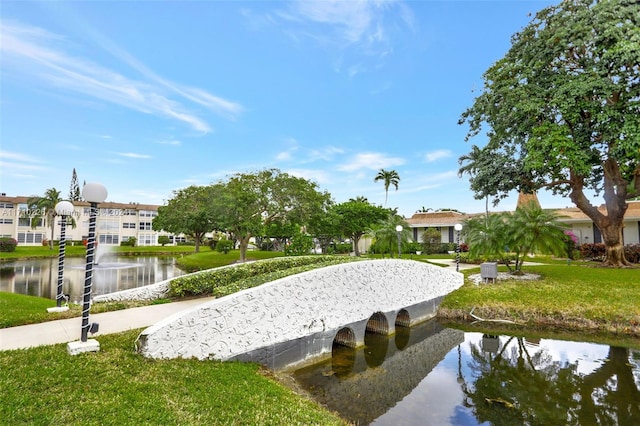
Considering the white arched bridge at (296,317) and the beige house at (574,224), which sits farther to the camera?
the beige house at (574,224)

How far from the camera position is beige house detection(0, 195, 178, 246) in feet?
169

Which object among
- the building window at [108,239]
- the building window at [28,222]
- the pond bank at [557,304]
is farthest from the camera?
the building window at [108,239]

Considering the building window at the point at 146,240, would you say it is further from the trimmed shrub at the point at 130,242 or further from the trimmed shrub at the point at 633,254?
the trimmed shrub at the point at 633,254

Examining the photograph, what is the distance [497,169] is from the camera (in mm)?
18969

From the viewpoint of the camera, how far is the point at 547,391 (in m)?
7.82

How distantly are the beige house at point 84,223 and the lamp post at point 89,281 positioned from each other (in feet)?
174

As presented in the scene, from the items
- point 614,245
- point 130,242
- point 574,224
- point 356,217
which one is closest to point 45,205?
point 130,242

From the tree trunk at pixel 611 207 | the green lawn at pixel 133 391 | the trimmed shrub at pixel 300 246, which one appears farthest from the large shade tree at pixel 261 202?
the tree trunk at pixel 611 207

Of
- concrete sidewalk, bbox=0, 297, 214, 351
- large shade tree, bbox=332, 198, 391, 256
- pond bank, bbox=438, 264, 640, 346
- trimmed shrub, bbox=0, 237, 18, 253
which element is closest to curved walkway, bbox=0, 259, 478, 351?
concrete sidewalk, bbox=0, 297, 214, 351

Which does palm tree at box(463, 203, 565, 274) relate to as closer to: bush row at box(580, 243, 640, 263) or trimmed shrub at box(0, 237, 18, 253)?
bush row at box(580, 243, 640, 263)

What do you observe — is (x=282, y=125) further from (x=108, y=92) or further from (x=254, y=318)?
(x=254, y=318)

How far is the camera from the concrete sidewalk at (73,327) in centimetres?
659

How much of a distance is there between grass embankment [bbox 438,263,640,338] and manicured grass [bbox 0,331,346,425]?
422 inches

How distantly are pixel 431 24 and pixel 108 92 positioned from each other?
15.0 meters
